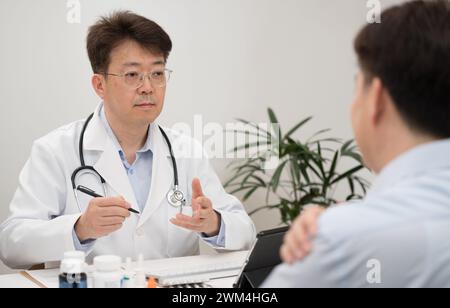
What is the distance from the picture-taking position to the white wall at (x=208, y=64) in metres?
2.78

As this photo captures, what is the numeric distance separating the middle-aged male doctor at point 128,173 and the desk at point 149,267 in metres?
0.09

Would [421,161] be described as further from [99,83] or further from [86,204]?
[99,83]

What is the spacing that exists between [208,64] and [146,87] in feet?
3.73

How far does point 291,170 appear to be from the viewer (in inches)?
119

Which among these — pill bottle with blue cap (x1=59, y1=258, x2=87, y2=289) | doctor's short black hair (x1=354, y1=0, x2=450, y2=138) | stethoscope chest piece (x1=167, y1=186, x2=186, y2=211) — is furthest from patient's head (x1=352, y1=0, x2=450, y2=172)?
stethoscope chest piece (x1=167, y1=186, x2=186, y2=211)

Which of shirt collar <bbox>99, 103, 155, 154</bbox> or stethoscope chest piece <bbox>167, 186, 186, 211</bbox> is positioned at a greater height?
shirt collar <bbox>99, 103, 155, 154</bbox>

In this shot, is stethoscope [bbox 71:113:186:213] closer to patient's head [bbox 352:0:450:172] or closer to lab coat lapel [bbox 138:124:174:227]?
lab coat lapel [bbox 138:124:174:227]

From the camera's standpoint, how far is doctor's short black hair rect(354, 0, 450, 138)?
0.93 meters

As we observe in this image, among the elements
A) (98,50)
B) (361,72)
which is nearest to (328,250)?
(361,72)

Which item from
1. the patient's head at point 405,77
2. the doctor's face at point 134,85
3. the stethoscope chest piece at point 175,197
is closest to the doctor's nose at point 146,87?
the doctor's face at point 134,85

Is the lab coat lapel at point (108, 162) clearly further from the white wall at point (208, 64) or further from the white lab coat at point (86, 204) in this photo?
the white wall at point (208, 64)

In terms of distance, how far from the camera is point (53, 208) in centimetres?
200

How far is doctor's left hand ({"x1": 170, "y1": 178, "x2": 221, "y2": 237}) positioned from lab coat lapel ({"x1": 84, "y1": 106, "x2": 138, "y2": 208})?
0.87ft
